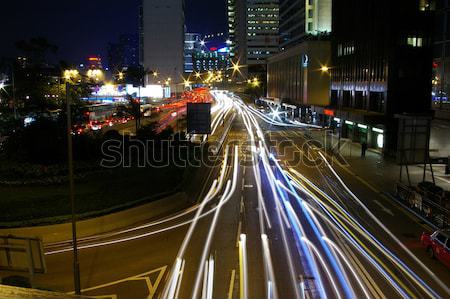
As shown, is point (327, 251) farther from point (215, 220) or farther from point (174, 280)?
point (215, 220)

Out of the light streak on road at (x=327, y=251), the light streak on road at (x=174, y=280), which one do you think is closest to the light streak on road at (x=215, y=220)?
the light streak on road at (x=174, y=280)

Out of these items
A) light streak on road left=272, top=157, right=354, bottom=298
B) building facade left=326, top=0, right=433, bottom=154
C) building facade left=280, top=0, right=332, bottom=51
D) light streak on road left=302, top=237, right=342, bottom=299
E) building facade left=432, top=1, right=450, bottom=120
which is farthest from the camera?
building facade left=280, top=0, right=332, bottom=51

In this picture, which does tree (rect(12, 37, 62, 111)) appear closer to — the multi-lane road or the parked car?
the multi-lane road

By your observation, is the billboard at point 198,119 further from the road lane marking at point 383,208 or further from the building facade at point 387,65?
the road lane marking at point 383,208

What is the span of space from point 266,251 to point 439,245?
6465 mm

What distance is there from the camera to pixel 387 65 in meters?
47.9

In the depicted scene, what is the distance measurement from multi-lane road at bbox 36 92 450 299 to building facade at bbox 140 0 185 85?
131244 millimetres

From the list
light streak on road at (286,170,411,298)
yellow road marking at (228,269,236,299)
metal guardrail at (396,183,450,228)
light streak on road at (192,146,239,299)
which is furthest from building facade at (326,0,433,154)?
yellow road marking at (228,269,236,299)

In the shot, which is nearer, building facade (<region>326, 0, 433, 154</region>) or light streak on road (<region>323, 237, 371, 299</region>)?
light streak on road (<region>323, 237, 371, 299</region>)

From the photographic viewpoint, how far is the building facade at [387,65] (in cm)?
4666

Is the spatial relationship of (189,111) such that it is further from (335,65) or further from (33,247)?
(33,247)

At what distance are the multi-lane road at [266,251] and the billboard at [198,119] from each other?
58.5 ft

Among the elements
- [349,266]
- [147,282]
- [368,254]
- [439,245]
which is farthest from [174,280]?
[439,245]

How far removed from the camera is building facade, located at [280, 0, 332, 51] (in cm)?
11250
